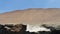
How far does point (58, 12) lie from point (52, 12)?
0.44m

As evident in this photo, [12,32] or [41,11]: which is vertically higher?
[41,11]

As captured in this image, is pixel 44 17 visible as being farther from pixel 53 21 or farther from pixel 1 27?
pixel 1 27

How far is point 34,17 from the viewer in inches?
545

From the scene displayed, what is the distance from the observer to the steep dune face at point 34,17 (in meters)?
12.8

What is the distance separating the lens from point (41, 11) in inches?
598

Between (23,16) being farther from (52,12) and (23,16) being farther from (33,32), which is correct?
(33,32)

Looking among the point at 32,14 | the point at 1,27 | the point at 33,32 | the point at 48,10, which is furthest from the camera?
the point at 48,10

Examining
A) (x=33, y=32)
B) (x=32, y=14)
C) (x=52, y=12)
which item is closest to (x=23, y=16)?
(x=32, y=14)

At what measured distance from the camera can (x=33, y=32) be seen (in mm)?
11078

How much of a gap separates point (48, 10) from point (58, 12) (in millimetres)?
1113

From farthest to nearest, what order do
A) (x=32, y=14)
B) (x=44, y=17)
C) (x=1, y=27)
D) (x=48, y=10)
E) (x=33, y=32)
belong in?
(x=48, y=10), (x=32, y=14), (x=44, y=17), (x=1, y=27), (x=33, y=32)

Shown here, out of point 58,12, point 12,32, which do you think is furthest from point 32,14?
point 12,32

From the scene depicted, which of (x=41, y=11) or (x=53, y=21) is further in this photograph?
(x=41, y=11)

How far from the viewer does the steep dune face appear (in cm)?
1278
